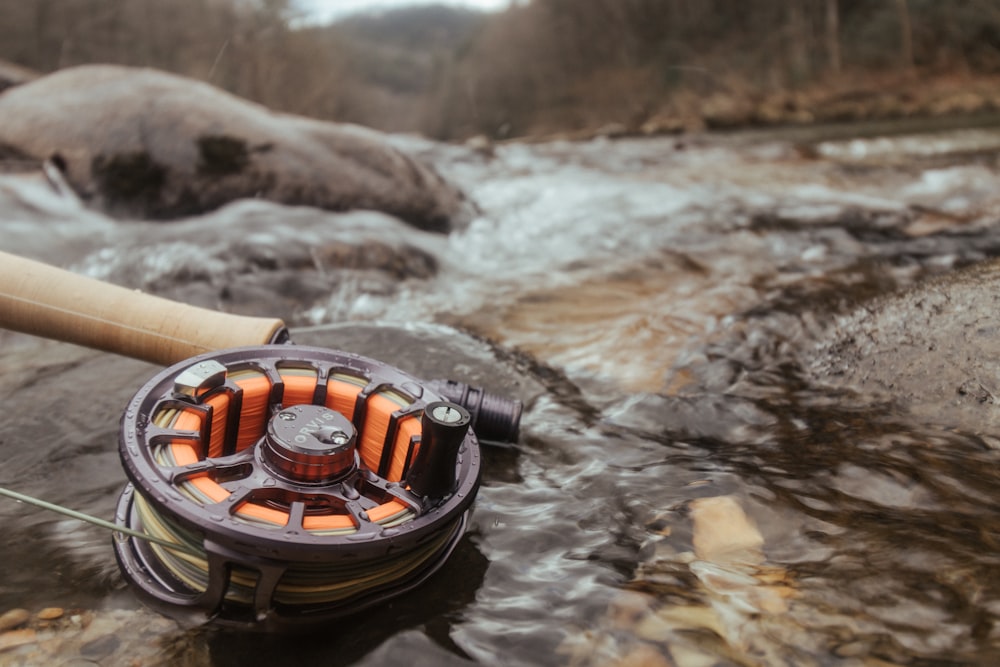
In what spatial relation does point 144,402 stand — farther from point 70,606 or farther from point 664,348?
point 664,348

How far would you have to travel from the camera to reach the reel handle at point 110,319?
8.44 ft

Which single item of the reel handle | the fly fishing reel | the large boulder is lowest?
the fly fishing reel

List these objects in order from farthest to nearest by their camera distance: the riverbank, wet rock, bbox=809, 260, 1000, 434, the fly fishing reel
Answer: the riverbank < wet rock, bbox=809, 260, 1000, 434 < the fly fishing reel

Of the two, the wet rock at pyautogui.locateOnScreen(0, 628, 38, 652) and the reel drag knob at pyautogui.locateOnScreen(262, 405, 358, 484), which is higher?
the reel drag knob at pyautogui.locateOnScreen(262, 405, 358, 484)

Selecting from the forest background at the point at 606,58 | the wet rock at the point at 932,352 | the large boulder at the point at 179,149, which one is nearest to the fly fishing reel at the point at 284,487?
the wet rock at the point at 932,352

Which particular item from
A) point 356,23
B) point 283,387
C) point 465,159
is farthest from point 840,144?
point 356,23

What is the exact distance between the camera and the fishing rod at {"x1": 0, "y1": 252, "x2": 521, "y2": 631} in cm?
178

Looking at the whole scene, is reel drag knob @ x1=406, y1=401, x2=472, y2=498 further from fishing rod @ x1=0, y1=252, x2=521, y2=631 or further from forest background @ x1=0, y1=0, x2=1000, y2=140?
forest background @ x1=0, y1=0, x2=1000, y2=140

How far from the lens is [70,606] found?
2.09m

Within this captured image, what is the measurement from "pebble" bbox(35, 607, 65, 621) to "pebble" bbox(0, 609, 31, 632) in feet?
0.09

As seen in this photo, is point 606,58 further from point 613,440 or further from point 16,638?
point 16,638

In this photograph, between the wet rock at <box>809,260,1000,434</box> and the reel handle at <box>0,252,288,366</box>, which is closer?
the reel handle at <box>0,252,288,366</box>

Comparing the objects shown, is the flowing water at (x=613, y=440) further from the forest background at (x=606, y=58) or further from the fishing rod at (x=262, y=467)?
the forest background at (x=606, y=58)

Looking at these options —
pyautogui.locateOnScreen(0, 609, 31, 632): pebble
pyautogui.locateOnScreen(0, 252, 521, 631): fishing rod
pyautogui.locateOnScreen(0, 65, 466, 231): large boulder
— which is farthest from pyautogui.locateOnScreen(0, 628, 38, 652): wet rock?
pyautogui.locateOnScreen(0, 65, 466, 231): large boulder
